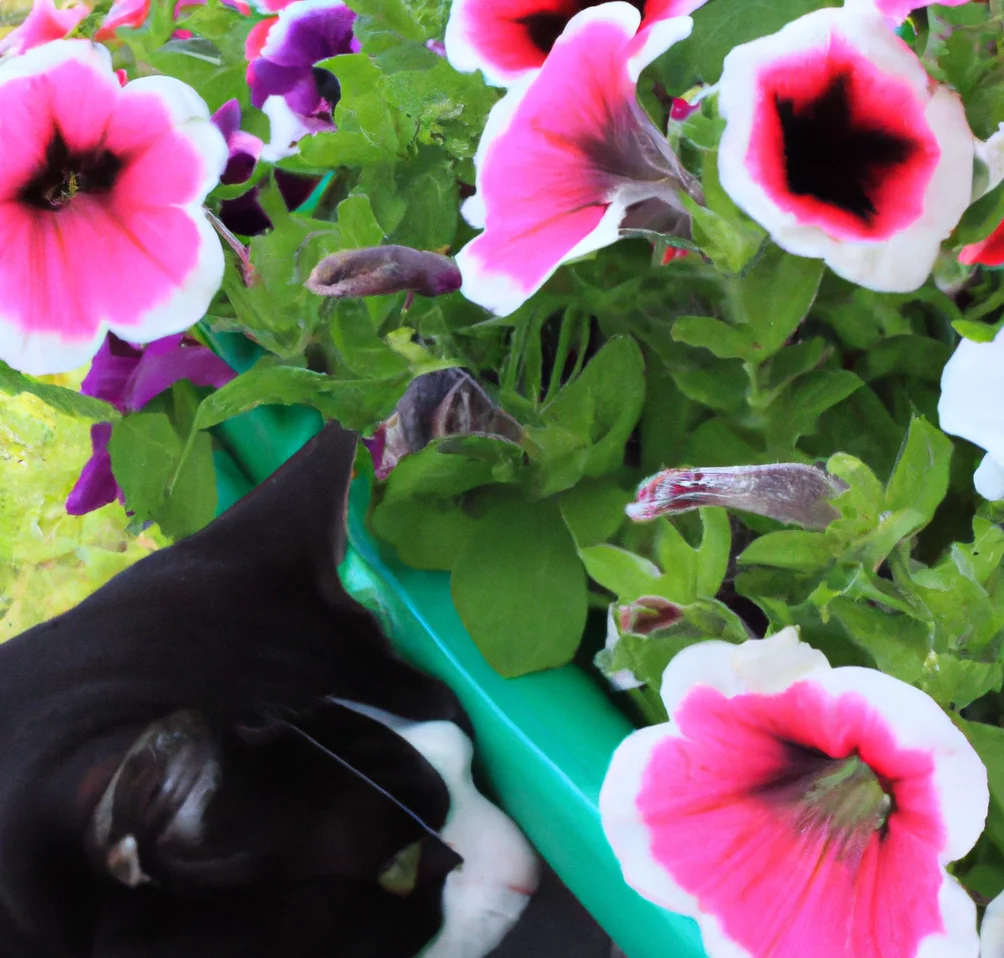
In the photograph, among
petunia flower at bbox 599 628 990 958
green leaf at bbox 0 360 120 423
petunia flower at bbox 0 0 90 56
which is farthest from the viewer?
petunia flower at bbox 0 0 90 56

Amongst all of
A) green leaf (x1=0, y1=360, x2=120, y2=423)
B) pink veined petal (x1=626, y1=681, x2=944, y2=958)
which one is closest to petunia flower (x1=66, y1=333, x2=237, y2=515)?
green leaf (x1=0, y1=360, x2=120, y2=423)

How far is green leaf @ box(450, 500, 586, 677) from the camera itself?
0.31 meters

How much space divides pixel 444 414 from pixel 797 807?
0.14 m

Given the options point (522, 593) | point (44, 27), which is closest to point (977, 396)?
point (522, 593)

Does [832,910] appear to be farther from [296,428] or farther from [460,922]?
[296,428]

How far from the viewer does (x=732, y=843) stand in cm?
23

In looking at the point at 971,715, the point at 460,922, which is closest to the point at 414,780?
the point at 460,922

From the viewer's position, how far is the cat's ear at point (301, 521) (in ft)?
1.06

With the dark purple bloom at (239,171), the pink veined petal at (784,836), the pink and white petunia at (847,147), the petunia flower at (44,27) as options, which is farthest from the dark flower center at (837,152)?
the petunia flower at (44,27)

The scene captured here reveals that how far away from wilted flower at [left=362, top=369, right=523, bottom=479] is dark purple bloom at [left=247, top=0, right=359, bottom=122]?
0.13 m

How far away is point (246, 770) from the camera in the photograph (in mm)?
284

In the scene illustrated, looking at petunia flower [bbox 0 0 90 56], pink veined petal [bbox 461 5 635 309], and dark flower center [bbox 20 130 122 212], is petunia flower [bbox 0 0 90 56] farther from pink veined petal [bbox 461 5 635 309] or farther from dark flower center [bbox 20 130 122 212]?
pink veined petal [bbox 461 5 635 309]

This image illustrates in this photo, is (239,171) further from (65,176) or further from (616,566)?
(616,566)

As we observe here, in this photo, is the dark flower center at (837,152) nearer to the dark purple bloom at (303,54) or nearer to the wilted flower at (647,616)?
the wilted flower at (647,616)
